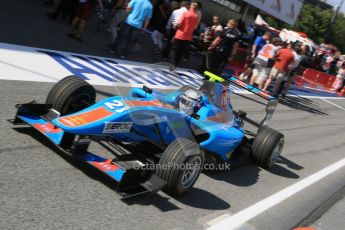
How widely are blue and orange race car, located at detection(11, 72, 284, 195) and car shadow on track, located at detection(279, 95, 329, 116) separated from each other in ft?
32.6

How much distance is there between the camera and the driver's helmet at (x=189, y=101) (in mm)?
5337

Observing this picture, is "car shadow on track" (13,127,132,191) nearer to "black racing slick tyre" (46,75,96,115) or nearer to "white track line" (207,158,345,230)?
"black racing slick tyre" (46,75,96,115)

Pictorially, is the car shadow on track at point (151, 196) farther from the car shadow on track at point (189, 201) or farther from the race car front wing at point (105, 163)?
the race car front wing at point (105, 163)

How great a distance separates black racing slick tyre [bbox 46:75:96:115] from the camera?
5.12 meters

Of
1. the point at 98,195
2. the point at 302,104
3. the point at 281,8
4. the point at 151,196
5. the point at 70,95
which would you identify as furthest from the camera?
the point at 281,8

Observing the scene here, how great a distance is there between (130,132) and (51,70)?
158 inches

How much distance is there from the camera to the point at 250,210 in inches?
208

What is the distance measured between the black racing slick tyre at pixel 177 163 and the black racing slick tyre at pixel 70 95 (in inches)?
49.8

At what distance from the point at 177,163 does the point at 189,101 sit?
41.1 inches

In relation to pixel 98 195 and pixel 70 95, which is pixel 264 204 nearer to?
pixel 98 195

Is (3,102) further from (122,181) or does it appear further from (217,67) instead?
(217,67)

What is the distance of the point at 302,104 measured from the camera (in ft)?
54.4

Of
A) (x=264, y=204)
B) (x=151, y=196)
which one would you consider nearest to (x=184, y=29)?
(x=264, y=204)

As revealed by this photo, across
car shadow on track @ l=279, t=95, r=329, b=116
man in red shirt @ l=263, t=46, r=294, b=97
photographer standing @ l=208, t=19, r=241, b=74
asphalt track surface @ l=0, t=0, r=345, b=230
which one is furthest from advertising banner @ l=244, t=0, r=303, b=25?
asphalt track surface @ l=0, t=0, r=345, b=230
